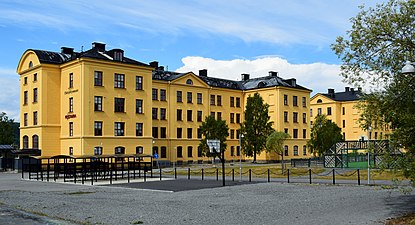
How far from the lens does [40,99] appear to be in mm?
56125

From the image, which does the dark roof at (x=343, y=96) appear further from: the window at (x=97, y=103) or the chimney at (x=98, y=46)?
the window at (x=97, y=103)

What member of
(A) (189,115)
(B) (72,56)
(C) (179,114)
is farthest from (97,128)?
(A) (189,115)

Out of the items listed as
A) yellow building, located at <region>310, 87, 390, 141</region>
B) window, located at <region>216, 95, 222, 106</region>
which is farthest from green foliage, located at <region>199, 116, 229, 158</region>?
yellow building, located at <region>310, 87, 390, 141</region>

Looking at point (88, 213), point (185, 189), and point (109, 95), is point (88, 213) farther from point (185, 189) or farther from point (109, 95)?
point (109, 95)

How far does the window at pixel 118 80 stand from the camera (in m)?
55.5

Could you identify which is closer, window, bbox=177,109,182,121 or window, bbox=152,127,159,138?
window, bbox=152,127,159,138

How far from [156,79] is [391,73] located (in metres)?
51.8

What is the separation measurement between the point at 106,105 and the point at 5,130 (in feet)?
155

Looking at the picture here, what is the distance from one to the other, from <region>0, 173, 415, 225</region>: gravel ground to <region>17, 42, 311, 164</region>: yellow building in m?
30.9

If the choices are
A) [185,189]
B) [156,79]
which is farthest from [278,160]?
[185,189]

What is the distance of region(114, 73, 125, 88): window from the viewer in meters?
55.5

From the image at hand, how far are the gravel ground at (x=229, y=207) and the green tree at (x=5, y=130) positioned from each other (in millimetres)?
74138

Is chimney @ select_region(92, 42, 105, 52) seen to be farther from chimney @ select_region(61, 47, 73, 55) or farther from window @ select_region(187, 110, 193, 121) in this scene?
window @ select_region(187, 110, 193, 121)

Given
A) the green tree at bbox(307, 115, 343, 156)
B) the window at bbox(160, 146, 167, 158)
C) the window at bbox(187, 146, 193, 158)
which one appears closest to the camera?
the window at bbox(160, 146, 167, 158)
